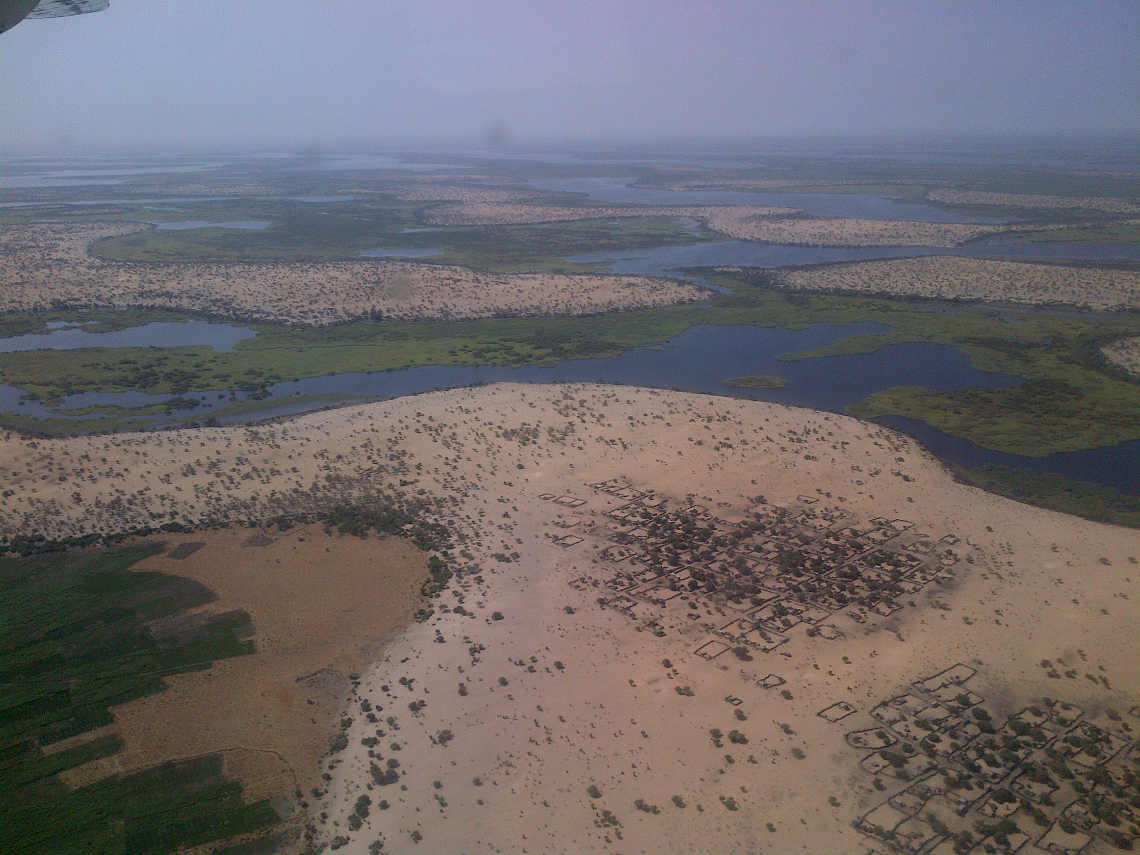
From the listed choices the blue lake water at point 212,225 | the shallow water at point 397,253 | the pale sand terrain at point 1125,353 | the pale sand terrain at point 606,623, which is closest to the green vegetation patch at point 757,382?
the pale sand terrain at point 606,623

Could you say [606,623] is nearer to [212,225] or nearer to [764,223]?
[764,223]

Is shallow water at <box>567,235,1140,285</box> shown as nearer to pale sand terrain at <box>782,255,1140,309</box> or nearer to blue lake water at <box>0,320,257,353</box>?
pale sand terrain at <box>782,255,1140,309</box>

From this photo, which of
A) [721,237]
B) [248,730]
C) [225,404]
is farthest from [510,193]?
[248,730]

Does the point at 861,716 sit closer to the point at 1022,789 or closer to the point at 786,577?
the point at 1022,789

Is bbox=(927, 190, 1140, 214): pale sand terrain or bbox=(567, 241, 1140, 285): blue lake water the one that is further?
bbox=(927, 190, 1140, 214): pale sand terrain

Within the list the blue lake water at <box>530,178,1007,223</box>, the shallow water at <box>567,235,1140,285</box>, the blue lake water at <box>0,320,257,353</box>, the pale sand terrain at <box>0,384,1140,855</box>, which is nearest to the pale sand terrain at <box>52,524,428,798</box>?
the pale sand terrain at <box>0,384,1140,855</box>

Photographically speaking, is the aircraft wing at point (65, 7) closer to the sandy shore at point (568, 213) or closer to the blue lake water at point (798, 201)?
the sandy shore at point (568, 213)
